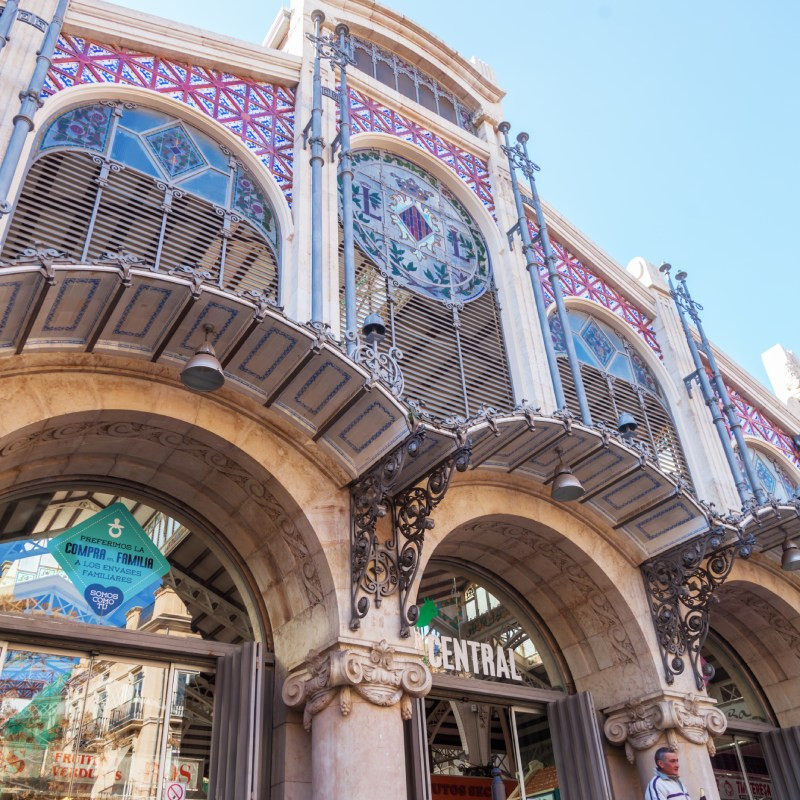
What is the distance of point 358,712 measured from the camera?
279 inches

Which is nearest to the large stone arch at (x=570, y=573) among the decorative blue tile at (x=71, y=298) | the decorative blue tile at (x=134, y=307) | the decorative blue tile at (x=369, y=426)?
the decorative blue tile at (x=369, y=426)

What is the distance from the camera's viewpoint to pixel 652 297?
565 inches

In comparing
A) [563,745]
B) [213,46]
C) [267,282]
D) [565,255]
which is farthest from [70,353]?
[565,255]

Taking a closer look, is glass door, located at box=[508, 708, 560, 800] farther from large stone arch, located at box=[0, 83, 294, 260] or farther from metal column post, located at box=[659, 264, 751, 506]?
large stone arch, located at box=[0, 83, 294, 260]

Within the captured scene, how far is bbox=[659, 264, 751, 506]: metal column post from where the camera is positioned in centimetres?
1195

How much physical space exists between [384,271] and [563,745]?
20.4 ft

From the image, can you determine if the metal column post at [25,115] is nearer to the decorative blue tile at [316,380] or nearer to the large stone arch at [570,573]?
the decorative blue tile at [316,380]

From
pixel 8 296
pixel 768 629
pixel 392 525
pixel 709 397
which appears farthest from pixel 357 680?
pixel 709 397

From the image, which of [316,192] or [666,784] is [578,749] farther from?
[316,192]

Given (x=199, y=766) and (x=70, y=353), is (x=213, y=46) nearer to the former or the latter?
(x=70, y=353)

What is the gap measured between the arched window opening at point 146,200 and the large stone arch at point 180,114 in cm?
7

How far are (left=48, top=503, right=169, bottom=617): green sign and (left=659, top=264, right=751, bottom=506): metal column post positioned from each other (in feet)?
25.8

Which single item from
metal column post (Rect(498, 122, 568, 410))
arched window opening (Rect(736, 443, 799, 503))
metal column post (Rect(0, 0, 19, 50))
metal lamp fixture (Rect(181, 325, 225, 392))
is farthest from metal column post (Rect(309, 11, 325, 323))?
arched window opening (Rect(736, 443, 799, 503))

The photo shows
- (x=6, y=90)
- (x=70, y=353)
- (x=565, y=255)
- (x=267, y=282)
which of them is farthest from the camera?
(x=565, y=255)
